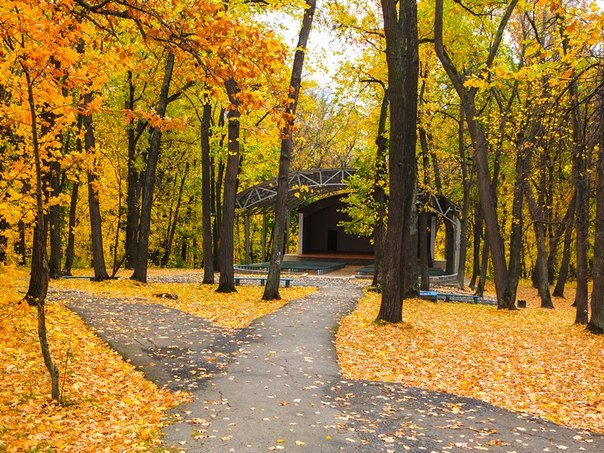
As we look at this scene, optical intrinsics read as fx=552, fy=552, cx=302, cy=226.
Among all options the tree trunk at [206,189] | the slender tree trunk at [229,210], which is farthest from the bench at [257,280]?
the slender tree trunk at [229,210]

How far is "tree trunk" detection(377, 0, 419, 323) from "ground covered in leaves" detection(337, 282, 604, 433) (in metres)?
0.84

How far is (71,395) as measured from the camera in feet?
19.9

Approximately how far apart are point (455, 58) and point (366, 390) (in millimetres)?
14267

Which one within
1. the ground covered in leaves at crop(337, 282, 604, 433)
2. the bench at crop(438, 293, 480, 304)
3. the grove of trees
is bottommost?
the ground covered in leaves at crop(337, 282, 604, 433)

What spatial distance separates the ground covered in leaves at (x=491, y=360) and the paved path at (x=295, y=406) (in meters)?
0.50

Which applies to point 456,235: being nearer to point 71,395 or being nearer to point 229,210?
point 229,210

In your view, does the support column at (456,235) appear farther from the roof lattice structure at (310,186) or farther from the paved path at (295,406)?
the paved path at (295,406)

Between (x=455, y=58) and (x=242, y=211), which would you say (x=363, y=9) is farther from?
(x=242, y=211)

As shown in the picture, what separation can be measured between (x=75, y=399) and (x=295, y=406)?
2375 millimetres

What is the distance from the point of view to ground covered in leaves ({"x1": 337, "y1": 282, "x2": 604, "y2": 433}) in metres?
6.83

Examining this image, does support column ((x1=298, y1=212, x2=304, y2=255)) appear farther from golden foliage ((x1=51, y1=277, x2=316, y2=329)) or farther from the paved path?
the paved path

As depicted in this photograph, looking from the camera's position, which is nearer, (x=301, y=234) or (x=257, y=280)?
(x=257, y=280)

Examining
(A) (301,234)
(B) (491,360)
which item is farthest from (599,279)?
(A) (301,234)

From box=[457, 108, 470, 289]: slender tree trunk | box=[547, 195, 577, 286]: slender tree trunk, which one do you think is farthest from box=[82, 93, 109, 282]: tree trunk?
box=[457, 108, 470, 289]: slender tree trunk
